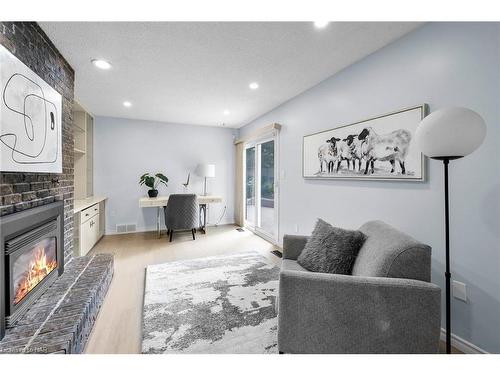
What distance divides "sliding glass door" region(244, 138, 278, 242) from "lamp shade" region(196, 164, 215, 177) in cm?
78

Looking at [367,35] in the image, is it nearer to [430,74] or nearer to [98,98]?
[430,74]

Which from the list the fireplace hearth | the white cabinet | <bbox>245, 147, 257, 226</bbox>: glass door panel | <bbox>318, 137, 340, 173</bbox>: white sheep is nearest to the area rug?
the fireplace hearth

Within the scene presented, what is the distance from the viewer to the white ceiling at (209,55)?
1.80m

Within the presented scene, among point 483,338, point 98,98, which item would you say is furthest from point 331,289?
point 98,98

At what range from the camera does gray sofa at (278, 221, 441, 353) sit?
1168 mm

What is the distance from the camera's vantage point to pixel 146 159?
15.6ft

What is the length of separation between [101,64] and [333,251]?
2.86 m

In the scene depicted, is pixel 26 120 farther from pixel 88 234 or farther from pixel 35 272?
pixel 88 234

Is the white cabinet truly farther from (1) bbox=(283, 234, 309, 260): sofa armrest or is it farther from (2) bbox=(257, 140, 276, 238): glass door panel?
(2) bbox=(257, 140, 276, 238): glass door panel

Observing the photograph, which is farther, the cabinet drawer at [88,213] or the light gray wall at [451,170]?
the cabinet drawer at [88,213]

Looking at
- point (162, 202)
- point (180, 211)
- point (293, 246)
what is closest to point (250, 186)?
point (180, 211)

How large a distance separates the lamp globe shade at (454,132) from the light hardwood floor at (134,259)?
7.26 feet

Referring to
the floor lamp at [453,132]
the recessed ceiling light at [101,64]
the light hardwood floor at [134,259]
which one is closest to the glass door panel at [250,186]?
the light hardwood floor at [134,259]

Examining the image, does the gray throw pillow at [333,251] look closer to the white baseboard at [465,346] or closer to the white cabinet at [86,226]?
the white baseboard at [465,346]
